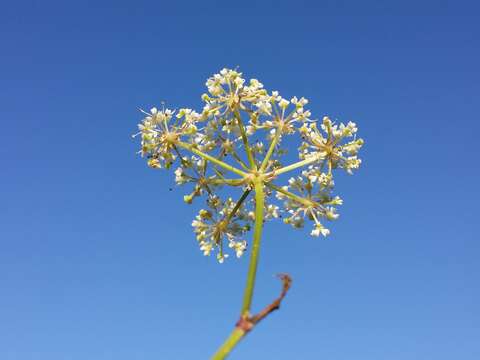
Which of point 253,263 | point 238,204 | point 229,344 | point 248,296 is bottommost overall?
point 229,344

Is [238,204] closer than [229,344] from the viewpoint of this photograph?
No

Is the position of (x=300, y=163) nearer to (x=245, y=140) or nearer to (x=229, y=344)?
(x=245, y=140)

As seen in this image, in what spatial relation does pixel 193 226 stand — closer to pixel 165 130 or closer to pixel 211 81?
pixel 165 130

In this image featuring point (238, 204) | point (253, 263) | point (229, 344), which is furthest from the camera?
point (238, 204)

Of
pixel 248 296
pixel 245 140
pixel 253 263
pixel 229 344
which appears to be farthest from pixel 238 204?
pixel 229 344

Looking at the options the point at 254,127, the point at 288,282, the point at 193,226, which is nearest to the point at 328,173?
the point at 254,127

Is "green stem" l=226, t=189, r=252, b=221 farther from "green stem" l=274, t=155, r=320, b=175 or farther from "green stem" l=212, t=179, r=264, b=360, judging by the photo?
"green stem" l=212, t=179, r=264, b=360

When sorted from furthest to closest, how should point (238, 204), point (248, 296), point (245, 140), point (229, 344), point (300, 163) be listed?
point (300, 163)
point (238, 204)
point (245, 140)
point (248, 296)
point (229, 344)

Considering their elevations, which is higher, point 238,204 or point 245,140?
point 245,140

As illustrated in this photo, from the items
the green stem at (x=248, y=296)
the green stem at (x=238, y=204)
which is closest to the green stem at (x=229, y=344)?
the green stem at (x=248, y=296)

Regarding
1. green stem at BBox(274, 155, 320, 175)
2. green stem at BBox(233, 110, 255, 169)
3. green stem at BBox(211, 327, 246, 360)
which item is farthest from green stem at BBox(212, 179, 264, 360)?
green stem at BBox(274, 155, 320, 175)

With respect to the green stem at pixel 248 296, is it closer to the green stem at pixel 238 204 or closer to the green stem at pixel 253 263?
the green stem at pixel 253 263

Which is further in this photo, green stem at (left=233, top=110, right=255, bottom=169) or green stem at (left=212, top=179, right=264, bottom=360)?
green stem at (left=233, top=110, right=255, bottom=169)
